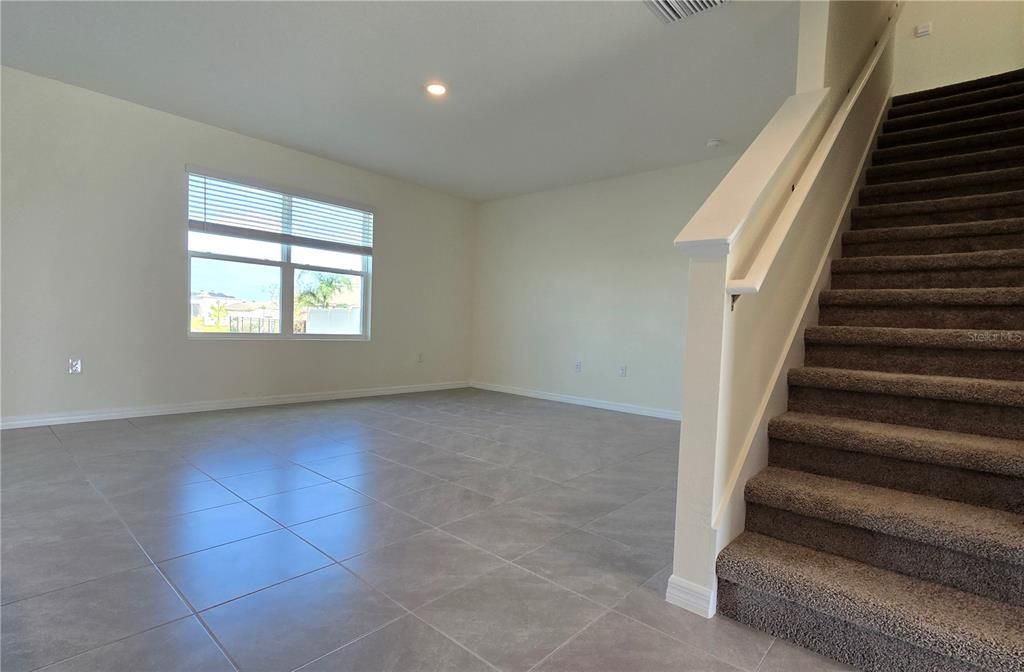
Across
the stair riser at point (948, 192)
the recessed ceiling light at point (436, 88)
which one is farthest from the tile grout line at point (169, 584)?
the stair riser at point (948, 192)

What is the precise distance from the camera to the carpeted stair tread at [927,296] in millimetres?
1879

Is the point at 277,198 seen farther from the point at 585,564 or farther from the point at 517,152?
the point at 585,564

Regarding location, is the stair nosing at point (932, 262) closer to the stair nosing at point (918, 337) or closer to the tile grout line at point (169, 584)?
the stair nosing at point (918, 337)

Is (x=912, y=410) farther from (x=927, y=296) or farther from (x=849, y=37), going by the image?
(x=849, y=37)

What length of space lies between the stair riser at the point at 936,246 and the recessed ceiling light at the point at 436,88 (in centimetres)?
276

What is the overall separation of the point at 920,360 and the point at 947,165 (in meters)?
1.81

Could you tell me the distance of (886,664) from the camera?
121cm

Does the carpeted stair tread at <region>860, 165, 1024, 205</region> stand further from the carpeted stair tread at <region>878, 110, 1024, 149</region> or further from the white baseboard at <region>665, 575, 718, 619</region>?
the white baseboard at <region>665, 575, 718, 619</region>

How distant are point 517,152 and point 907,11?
169 inches

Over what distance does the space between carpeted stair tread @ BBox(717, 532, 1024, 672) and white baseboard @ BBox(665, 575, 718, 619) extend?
0.07m

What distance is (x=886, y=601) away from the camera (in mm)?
1228

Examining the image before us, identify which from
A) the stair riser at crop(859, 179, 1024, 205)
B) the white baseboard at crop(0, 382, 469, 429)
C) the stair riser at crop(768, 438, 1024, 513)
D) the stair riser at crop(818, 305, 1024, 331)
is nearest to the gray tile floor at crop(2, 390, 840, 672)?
the white baseboard at crop(0, 382, 469, 429)

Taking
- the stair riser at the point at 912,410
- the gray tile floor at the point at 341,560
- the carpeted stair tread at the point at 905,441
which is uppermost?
the stair riser at the point at 912,410

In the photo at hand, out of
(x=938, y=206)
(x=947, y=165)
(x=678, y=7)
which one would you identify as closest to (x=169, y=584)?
(x=678, y=7)
